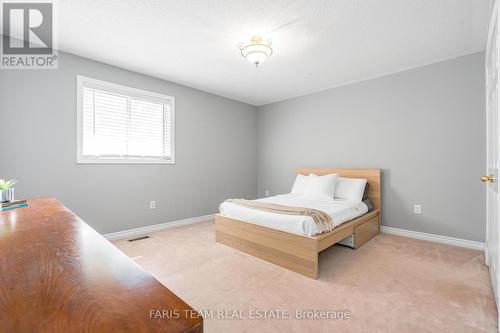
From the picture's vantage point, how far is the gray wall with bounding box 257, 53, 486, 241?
2836 millimetres

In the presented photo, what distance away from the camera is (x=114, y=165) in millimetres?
3201

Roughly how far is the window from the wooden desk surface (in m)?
2.51

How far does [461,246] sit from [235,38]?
3.65 metres

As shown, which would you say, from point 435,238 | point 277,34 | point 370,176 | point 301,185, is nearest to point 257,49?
point 277,34

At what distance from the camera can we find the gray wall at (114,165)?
2.54 metres

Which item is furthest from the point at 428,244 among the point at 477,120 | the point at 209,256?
the point at 209,256

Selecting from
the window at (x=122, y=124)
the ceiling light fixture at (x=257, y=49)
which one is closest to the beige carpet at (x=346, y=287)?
the window at (x=122, y=124)

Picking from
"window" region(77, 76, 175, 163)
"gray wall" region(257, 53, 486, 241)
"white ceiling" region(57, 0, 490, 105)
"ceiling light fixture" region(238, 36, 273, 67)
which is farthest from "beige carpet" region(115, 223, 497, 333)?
"white ceiling" region(57, 0, 490, 105)

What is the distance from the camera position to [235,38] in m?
2.49

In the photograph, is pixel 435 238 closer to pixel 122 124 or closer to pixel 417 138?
pixel 417 138

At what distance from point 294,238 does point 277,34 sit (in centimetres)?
209

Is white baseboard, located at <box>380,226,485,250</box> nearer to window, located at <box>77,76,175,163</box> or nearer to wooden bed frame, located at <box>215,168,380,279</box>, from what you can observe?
wooden bed frame, located at <box>215,168,380,279</box>

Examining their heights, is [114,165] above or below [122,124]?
below

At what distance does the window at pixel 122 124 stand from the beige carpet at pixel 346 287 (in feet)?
4.18
